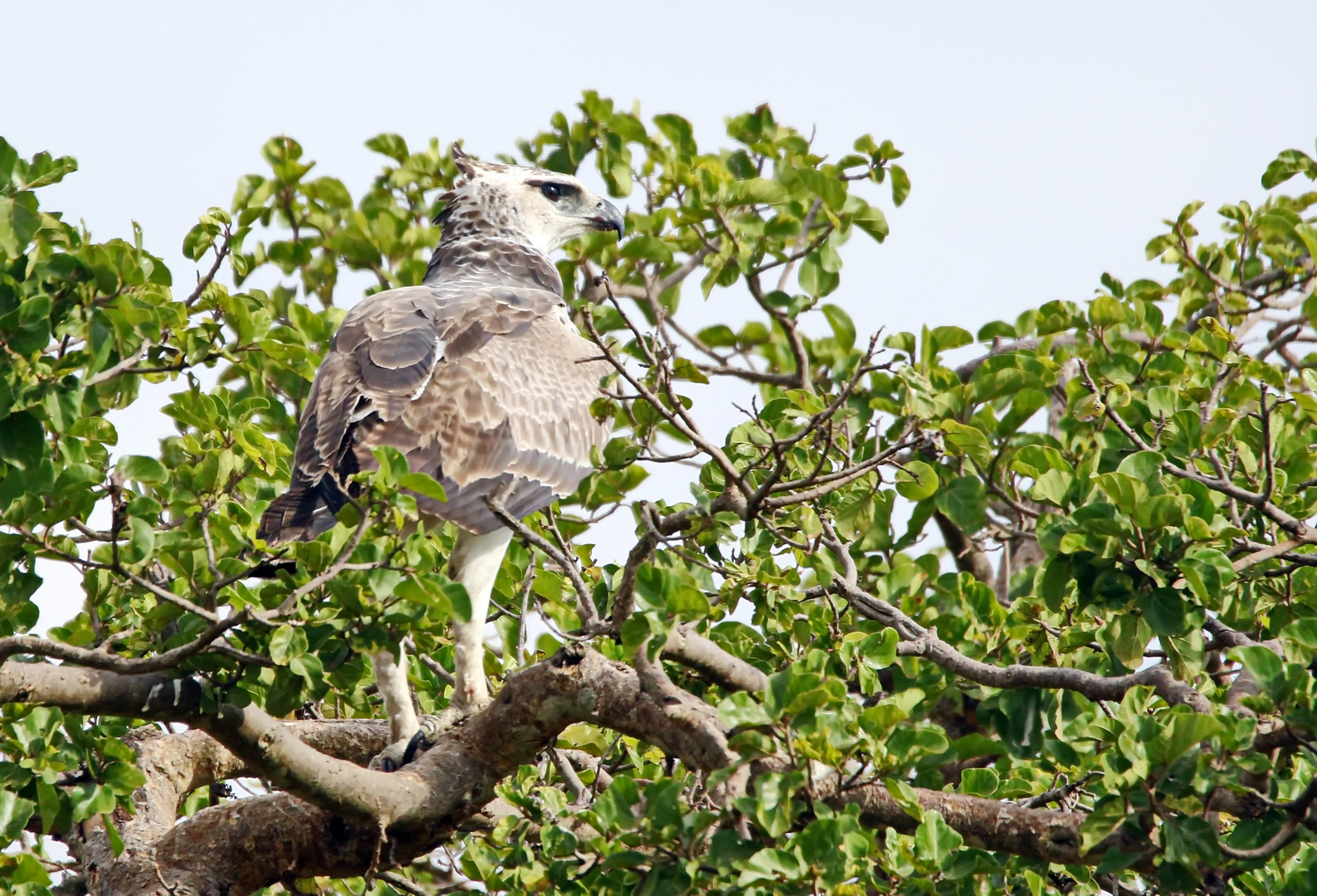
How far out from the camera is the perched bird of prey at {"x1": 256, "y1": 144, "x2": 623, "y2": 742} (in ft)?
16.7

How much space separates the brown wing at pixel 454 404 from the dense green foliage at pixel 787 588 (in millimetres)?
250

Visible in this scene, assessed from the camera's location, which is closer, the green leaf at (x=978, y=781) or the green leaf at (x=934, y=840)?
the green leaf at (x=934, y=840)

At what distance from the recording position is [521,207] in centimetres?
770

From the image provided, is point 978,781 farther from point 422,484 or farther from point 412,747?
point 412,747

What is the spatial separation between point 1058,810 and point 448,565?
270 centimetres

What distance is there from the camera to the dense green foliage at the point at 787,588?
127 inches

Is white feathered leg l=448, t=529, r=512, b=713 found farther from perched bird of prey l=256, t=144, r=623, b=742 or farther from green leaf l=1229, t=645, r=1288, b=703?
green leaf l=1229, t=645, r=1288, b=703

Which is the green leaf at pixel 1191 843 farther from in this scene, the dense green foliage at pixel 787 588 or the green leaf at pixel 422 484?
the green leaf at pixel 422 484

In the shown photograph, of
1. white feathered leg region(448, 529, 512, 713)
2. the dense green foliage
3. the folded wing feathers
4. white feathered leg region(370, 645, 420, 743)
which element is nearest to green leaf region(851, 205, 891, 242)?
the dense green foliage

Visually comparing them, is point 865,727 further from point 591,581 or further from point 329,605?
point 591,581

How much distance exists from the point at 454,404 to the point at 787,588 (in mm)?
1963

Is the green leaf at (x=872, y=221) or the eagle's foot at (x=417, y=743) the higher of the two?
the green leaf at (x=872, y=221)

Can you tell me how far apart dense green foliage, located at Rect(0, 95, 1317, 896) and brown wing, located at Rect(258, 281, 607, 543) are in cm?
25

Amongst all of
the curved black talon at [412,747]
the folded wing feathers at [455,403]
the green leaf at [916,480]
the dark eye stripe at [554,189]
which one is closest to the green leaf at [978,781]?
the green leaf at [916,480]
